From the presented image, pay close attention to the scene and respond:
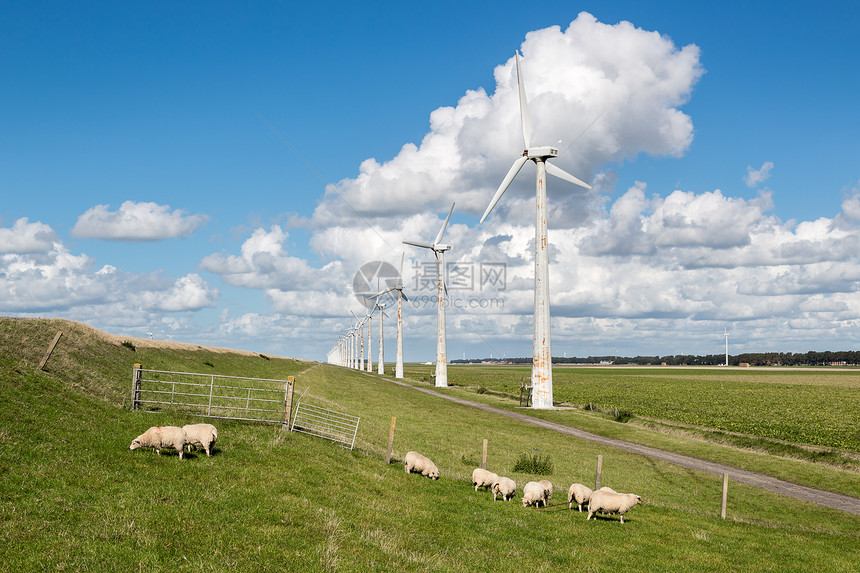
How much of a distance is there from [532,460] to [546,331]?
33.4 m

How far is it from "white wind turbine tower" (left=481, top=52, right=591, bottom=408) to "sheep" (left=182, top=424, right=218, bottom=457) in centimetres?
4963

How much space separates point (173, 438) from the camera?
20.3m

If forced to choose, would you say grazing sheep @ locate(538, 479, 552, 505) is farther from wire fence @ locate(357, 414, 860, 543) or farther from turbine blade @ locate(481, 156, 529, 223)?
turbine blade @ locate(481, 156, 529, 223)

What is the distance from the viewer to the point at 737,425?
59.0 meters

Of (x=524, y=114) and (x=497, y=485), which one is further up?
(x=524, y=114)

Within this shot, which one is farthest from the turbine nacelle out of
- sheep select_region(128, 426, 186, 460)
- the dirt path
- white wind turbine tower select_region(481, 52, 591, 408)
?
sheep select_region(128, 426, 186, 460)

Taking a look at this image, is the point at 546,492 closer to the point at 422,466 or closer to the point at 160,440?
the point at 422,466

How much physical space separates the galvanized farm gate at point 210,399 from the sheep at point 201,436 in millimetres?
2145

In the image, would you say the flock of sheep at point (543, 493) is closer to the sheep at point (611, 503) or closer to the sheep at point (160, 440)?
the sheep at point (611, 503)

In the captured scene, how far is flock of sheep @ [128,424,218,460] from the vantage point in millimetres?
20156

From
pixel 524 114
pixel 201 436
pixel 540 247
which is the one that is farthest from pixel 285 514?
pixel 524 114

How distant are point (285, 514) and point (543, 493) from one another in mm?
11303

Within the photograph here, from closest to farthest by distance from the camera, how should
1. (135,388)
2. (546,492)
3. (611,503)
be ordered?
(611,503) → (546,492) → (135,388)

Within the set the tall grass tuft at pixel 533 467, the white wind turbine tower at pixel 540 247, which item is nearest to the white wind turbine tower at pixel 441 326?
the white wind turbine tower at pixel 540 247
